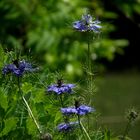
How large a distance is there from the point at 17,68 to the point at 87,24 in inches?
15.4

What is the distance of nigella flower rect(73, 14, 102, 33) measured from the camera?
320cm

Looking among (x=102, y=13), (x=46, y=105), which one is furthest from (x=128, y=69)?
(x=46, y=105)

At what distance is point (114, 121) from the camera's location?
10.4 meters

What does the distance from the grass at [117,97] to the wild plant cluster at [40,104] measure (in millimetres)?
5994

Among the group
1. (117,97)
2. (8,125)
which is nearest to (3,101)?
(8,125)

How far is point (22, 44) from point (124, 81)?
9.34 metres

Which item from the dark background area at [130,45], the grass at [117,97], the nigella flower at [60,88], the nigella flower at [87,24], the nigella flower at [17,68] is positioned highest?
the dark background area at [130,45]

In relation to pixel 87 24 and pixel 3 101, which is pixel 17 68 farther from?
pixel 87 24

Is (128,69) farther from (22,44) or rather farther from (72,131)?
(72,131)

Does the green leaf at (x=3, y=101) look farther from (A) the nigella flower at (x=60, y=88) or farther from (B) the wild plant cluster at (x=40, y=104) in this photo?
(A) the nigella flower at (x=60, y=88)

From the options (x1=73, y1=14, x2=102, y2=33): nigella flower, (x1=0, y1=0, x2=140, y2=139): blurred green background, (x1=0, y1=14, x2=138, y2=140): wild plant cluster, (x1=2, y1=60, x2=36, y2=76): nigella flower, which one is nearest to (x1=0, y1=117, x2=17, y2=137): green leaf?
(x1=0, y1=14, x2=138, y2=140): wild plant cluster

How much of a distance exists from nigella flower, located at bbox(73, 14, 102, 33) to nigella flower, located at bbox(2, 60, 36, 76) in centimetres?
27

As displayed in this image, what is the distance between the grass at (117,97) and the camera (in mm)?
10445

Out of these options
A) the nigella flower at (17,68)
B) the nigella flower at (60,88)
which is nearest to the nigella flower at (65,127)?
the nigella flower at (60,88)
